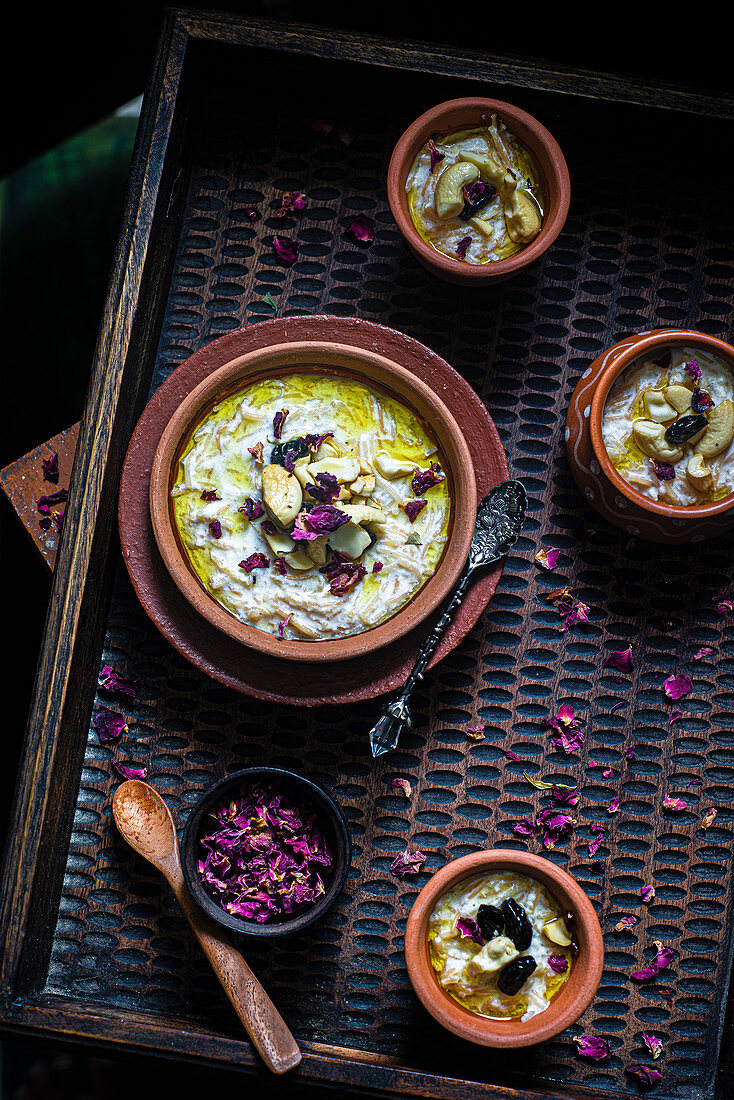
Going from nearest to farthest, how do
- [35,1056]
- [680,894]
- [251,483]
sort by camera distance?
[251,483]
[680,894]
[35,1056]

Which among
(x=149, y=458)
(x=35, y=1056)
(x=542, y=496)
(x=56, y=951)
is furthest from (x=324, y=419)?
(x=35, y=1056)

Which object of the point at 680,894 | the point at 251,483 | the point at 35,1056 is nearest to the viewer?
the point at 251,483

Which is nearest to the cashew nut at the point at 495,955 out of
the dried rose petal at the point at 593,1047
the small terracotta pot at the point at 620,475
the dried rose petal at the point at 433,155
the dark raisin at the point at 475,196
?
the dried rose petal at the point at 593,1047

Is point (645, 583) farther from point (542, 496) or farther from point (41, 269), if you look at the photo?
point (41, 269)

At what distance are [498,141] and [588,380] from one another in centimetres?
56

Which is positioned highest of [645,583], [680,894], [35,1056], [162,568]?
[645,583]

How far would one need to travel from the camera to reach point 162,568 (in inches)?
72.6

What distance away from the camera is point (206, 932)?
5.97 ft

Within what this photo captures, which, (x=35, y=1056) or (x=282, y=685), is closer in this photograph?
(x=282, y=685)

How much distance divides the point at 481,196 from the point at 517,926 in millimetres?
1547

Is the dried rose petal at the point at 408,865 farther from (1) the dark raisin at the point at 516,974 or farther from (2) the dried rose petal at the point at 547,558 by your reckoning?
(2) the dried rose petal at the point at 547,558

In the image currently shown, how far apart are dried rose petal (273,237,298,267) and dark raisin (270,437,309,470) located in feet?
1.60

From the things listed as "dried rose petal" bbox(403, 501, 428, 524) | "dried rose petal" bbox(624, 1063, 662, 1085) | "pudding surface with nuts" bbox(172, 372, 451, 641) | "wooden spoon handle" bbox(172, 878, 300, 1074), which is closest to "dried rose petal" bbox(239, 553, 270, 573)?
"pudding surface with nuts" bbox(172, 372, 451, 641)

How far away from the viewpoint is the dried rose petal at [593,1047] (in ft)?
6.15
